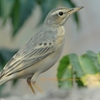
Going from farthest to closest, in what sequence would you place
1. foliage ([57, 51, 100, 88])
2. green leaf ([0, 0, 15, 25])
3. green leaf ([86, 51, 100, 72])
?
green leaf ([0, 0, 15, 25]), green leaf ([86, 51, 100, 72]), foliage ([57, 51, 100, 88])

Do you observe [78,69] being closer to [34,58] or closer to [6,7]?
[34,58]

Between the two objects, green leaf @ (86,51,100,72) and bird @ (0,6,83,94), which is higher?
bird @ (0,6,83,94)

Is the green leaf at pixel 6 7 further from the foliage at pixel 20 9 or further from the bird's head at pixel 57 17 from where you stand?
the bird's head at pixel 57 17

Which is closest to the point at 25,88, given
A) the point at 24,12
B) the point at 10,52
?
the point at 10,52

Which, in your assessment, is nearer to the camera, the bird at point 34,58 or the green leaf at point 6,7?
the bird at point 34,58

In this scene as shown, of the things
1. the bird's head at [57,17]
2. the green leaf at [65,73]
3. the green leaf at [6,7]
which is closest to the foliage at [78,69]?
the green leaf at [65,73]

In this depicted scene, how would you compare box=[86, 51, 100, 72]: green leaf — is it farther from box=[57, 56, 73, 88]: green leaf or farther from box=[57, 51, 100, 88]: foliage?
box=[57, 56, 73, 88]: green leaf

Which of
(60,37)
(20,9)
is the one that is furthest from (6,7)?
(60,37)

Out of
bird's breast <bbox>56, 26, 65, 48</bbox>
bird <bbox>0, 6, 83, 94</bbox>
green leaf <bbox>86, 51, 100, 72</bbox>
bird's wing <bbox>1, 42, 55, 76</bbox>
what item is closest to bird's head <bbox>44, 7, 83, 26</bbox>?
bird's breast <bbox>56, 26, 65, 48</bbox>
